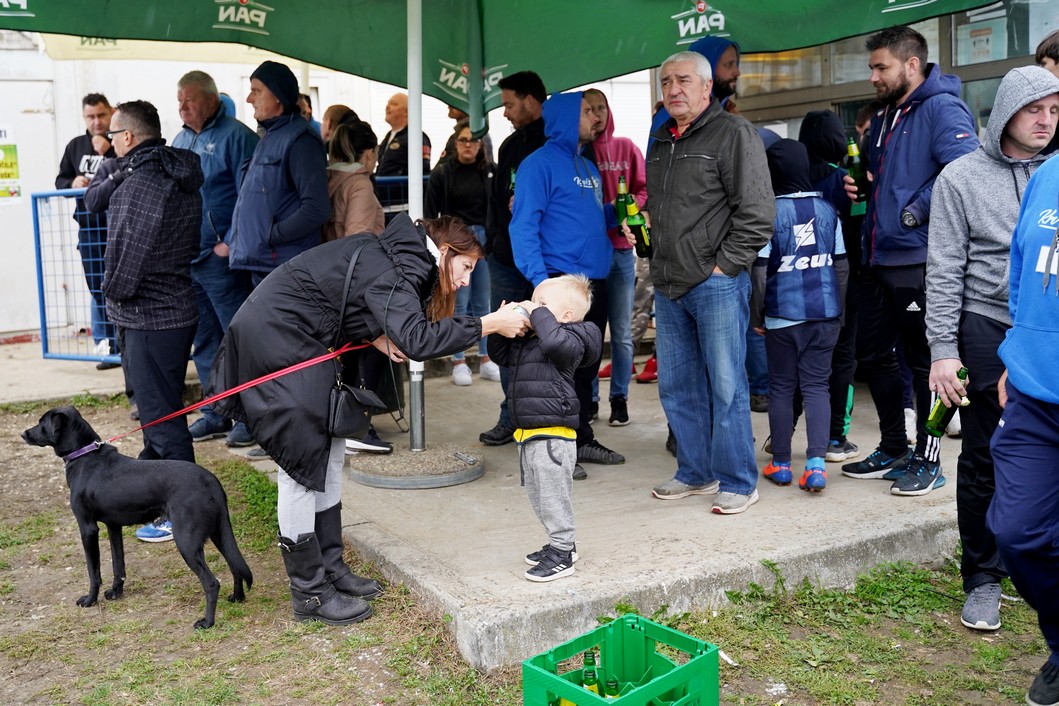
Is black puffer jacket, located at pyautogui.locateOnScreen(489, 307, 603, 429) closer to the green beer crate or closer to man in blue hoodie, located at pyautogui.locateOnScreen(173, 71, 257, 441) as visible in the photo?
the green beer crate

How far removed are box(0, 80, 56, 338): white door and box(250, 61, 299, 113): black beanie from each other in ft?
19.3

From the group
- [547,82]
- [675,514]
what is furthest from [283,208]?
[675,514]

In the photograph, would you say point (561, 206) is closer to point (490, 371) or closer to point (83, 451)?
point (83, 451)

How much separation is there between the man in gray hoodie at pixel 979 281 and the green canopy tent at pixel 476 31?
211 centimetres

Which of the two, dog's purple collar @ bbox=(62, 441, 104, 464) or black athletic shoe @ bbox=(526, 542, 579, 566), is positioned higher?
dog's purple collar @ bbox=(62, 441, 104, 464)

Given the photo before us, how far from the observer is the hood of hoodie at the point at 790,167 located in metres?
5.40

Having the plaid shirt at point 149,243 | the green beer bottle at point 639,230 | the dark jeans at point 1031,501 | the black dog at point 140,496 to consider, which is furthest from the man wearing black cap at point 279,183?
the dark jeans at point 1031,501

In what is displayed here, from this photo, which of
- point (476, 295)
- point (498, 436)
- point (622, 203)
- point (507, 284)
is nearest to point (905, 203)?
point (622, 203)

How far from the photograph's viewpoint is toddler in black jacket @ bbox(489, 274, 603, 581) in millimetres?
4090

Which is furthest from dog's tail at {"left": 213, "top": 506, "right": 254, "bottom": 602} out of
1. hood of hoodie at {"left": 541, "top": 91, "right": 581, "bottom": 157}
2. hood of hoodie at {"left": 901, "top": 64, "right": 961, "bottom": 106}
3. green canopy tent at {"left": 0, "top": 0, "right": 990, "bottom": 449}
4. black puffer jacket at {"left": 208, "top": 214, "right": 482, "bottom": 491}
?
hood of hoodie at {"left": 901, "top": 64, "right": 961, "bottom": 106}

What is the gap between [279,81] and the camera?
6.04 m

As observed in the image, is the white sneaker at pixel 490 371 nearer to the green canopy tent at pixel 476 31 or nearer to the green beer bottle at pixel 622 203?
the green canopy tent at pixel 476 31

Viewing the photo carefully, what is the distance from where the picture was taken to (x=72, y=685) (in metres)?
3.84

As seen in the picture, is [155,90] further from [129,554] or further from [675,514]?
[675,514]
